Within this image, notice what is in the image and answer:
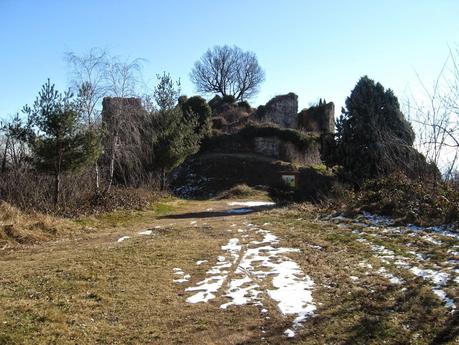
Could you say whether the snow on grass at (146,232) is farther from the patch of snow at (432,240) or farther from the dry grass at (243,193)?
the dry grass at (243,193)

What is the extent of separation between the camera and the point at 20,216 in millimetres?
11438

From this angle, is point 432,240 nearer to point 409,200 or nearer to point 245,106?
point 409,200

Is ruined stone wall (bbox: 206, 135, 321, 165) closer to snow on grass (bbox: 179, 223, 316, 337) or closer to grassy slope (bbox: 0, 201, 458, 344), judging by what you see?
grassy slope (bbox: 0, 201, 458, 344)

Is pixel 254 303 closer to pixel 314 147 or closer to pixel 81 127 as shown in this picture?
pixel 81 127

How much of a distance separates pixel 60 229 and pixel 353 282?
7.94m

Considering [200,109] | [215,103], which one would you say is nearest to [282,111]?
[200,109]

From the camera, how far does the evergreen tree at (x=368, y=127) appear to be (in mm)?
16406

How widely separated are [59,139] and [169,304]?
31.2 feet

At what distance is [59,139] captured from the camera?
13.6 metres

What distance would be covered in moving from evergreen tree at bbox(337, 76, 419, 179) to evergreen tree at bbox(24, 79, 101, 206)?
9.71 meters

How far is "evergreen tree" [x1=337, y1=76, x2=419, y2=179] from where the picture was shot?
16406 mm

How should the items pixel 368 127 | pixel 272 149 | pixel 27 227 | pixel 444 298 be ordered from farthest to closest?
pixel 272 149
pixel 368 127
pixel 27 227
pixel 444 298

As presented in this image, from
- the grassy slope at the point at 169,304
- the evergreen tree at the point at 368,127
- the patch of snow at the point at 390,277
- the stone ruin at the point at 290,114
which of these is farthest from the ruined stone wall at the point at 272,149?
the patch of snow at the point at 390,277

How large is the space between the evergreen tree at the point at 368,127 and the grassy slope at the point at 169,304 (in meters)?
8.30
